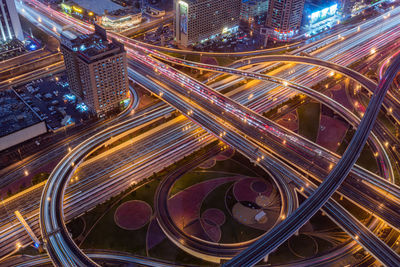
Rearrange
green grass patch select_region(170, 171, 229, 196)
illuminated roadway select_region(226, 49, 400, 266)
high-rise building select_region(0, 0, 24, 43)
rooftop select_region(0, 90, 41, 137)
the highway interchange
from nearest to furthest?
illuminated roadway select_region(226, 49, 400, 266)
the highway interchange
green grass patch select_region(170, 171, 229, 196)
rooftop select_region(0, 90, 41, 137)
high-rise building select_region(0, 0, 24, 43)

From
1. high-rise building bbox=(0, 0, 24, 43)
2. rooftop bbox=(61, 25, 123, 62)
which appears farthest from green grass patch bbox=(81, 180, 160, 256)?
high-rise building bbox=(0, 0, 24, 43)

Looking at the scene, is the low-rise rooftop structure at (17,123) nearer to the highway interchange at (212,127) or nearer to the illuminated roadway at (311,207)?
the highway interchange at (212,127)

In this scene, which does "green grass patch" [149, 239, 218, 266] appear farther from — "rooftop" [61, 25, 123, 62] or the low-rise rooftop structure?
"rooftop" [61, 25, 123, 62]

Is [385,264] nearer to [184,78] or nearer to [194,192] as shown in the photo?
[194,192]

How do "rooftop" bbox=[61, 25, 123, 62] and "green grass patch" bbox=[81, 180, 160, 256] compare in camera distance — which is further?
"rooftop" bbox=[61, 25, 123, 62]

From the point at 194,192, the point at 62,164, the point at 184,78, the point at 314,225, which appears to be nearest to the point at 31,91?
the point at 62,164

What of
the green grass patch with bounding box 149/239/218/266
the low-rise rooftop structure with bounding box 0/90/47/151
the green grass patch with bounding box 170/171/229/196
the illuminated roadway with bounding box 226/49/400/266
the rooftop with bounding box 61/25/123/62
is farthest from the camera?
the rooftop with bounding box 61/25/123/62
